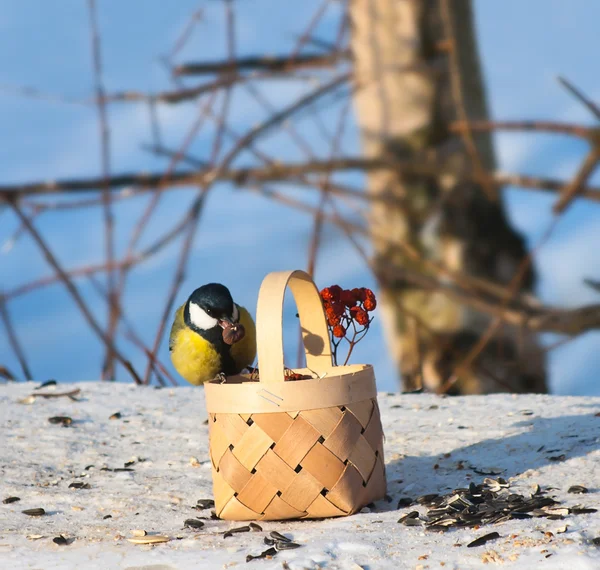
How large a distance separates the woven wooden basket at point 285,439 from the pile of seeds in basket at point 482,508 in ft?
0.49

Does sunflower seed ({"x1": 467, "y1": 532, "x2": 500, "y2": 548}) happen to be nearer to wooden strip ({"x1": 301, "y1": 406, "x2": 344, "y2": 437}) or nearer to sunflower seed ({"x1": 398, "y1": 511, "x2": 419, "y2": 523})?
sunflower seed ({"x1": 398, "y1": 511, "x2": 419, "y2": 523})

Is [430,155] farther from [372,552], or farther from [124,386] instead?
[372,552]

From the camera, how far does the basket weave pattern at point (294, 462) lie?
1.61 m

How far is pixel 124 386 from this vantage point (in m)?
2.89

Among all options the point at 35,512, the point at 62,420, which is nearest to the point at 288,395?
the point at 35,512

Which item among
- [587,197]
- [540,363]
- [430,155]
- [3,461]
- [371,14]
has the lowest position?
[540,363]

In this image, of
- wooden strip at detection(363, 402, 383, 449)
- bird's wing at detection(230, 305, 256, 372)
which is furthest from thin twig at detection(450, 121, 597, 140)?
wooden strip at detection(363, 402, 383, 449)

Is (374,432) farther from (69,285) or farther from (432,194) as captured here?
(432,194)

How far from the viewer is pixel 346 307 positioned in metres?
1.91

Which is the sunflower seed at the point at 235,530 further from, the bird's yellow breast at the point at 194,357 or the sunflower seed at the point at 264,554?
the bird's yellow breast at the point at 194,357

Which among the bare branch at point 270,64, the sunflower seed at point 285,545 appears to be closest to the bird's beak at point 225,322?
the sunflower seed at point 285,545

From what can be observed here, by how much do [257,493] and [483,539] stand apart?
0.48 meters

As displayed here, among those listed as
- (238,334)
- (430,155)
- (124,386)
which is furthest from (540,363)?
(238,334)

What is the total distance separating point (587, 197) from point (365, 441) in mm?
2279
